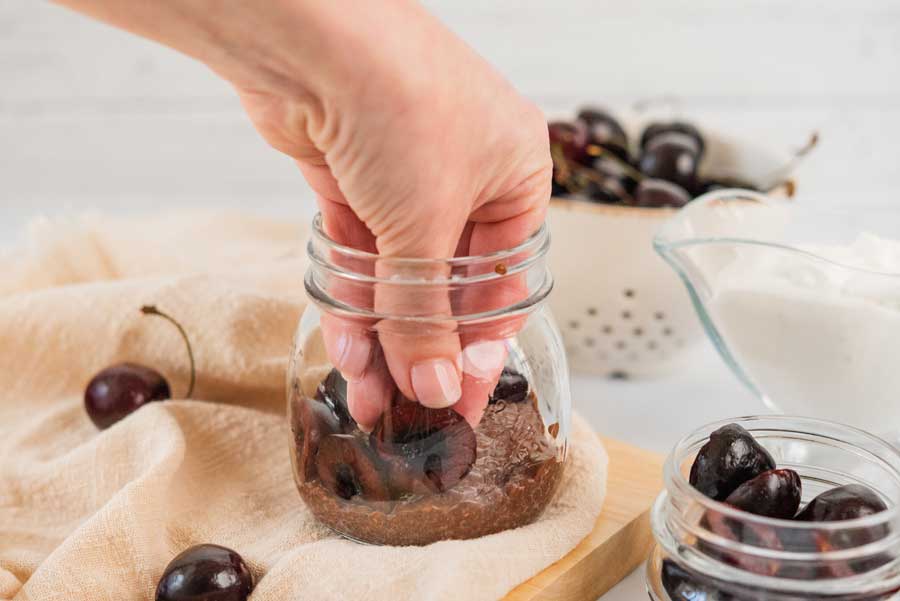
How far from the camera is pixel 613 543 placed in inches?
31.3

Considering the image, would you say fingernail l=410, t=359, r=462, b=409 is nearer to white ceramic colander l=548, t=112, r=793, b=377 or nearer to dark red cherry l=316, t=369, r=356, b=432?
dark red cherry l=316, t=369, r=356, b=432

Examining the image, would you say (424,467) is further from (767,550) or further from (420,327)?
(767,550)

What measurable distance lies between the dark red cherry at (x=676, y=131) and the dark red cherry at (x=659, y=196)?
4.7 inches

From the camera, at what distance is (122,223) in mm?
1354

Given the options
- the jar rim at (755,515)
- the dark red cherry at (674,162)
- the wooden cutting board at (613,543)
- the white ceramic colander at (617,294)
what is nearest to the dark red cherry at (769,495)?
the jar rim at (755,515)

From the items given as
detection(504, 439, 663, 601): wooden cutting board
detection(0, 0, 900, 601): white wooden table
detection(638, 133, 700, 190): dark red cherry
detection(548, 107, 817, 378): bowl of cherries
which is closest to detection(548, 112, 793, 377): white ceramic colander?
detection(548, 107, 817, 378): bowl of cherries

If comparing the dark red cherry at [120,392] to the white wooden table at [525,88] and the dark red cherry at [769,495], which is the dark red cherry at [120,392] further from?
the white wooden table at [525,88]

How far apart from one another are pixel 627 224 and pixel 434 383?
45 centimetres

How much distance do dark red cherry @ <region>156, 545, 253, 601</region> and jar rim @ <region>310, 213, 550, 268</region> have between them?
0.74 ft

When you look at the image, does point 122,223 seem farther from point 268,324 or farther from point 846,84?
point 846,84

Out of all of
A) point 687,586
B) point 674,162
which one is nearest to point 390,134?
point 687,586

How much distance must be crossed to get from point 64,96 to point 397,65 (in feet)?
5.87

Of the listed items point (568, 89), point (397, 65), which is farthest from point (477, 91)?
point (568, 89)

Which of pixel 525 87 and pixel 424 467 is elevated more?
pixel 424 467
